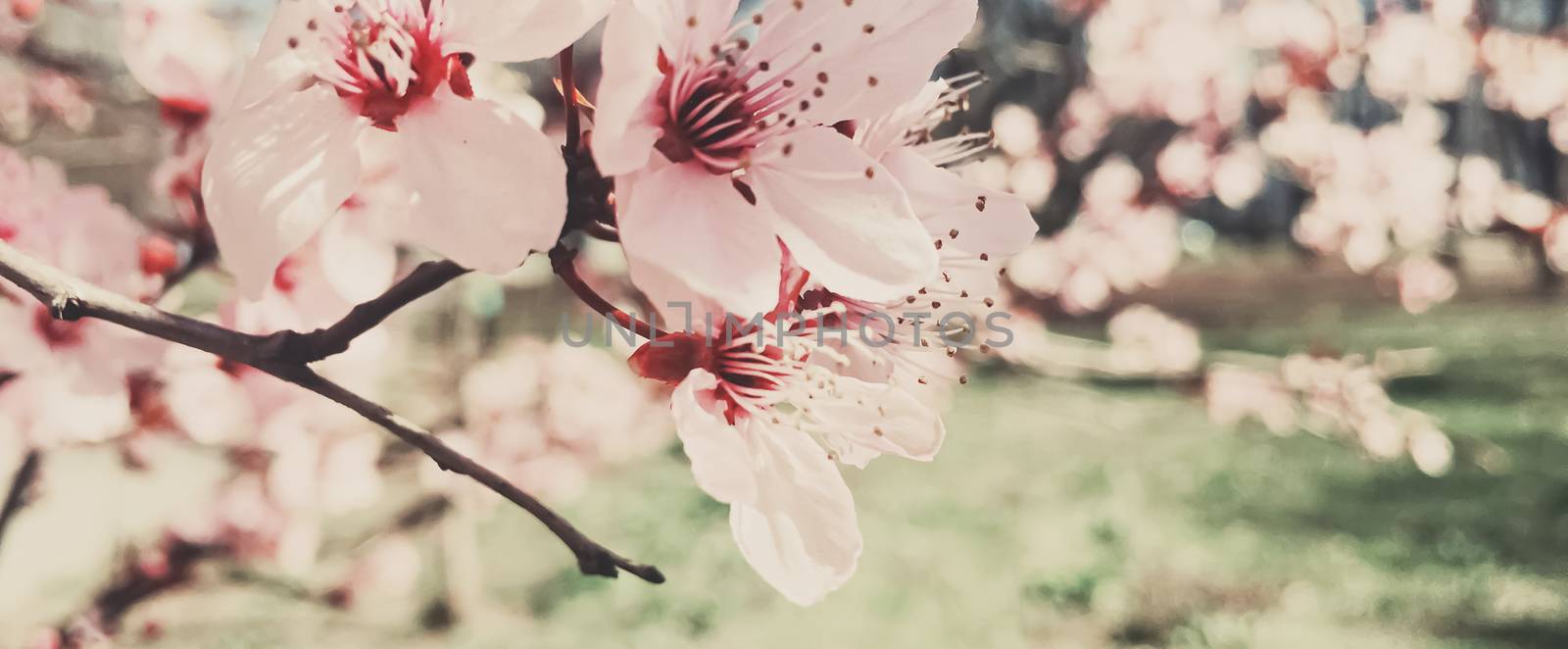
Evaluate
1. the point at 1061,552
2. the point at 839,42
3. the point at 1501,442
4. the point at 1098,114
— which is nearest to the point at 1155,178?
the point at 1098,114

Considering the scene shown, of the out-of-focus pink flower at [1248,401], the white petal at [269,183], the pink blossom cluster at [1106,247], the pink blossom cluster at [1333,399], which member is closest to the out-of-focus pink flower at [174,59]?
the white petal at [269,183]

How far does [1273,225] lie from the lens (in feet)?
18.6

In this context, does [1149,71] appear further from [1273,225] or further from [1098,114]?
[1273,225]

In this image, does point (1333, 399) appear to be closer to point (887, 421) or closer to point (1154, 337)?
point (1154, 337)

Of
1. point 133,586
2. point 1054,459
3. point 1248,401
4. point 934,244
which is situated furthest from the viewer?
point 1054,459

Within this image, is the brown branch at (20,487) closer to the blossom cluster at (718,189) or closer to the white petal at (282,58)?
the blossom cluster at (718,189)

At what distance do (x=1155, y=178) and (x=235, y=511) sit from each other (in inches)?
150

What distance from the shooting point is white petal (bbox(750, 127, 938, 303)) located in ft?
1.68

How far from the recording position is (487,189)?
0.47 metres

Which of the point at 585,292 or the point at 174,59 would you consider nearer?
the point at 585,292

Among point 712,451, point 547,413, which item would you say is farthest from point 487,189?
point 547,413

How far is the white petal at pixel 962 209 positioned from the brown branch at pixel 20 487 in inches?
32.4

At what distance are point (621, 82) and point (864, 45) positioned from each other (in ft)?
0.49

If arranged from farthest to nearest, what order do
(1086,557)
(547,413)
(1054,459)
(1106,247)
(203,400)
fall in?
(1054,459) → (1106,247) → (1086,557) → (547,413) → (203,400)
